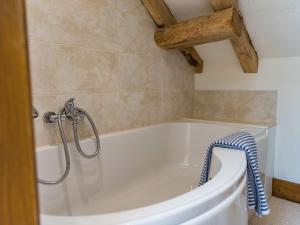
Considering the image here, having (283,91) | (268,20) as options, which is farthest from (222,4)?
(283,91)

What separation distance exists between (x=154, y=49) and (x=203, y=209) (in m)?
1.67

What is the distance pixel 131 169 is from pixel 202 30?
1.20 meters

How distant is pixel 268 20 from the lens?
1929mm

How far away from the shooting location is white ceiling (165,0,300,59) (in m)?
1.81

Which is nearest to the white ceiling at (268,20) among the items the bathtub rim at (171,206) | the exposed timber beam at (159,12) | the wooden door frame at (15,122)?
the exposed timber beam at (159,12)

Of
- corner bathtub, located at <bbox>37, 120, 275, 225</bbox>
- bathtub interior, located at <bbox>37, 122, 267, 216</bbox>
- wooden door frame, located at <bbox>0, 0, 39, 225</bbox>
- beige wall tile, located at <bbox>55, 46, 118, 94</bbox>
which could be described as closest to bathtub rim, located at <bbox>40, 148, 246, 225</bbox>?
corner bathtub, located at <bbox>37, 120, 275, 225</bbox>

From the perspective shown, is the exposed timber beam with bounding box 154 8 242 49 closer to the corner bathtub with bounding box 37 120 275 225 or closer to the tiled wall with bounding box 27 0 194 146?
the tiled wall with bounding box 27 0 194 146

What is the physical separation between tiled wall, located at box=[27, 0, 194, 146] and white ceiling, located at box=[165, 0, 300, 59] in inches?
14.6

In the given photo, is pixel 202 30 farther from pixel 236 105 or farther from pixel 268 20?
pixel 236 105

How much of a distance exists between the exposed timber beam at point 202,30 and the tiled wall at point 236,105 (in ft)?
2.29

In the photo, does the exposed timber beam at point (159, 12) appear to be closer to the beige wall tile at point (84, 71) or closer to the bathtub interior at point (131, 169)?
the beige wall tile at point (84, 71)

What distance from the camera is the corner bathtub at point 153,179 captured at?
82cm

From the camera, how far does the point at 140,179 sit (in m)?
2.01

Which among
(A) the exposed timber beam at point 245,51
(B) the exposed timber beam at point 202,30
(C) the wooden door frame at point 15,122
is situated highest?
(B) the exposed timber beam at point 202,30
